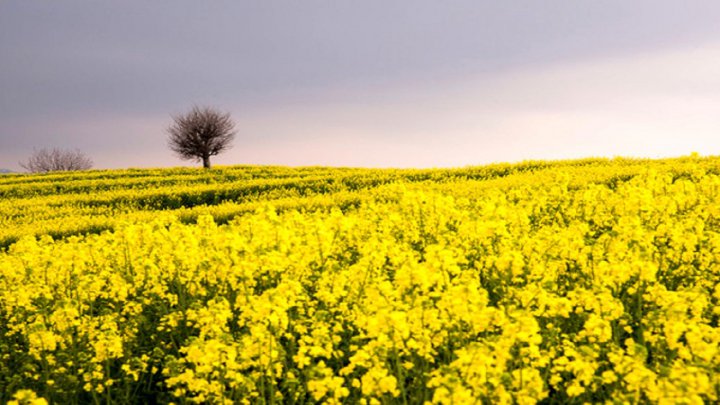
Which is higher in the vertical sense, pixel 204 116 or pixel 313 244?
pixel 204 116

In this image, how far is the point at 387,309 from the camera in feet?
15.0

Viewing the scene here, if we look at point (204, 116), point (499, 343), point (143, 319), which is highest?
point (204, 116)

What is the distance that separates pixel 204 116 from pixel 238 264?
44.8 meters

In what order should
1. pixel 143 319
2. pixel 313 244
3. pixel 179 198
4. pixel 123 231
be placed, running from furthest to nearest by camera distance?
pixel 179 198, pixel 123 231, pixel 313 244, pixel 143 319

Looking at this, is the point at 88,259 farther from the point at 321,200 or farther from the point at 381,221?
the point at 321,200

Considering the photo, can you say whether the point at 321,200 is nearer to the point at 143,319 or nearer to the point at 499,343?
the point at 143,319

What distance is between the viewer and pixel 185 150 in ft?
162

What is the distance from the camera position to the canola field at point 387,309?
4.44 meters

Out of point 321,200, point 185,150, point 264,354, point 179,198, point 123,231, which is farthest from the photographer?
point 185,150

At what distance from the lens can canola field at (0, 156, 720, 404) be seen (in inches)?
175

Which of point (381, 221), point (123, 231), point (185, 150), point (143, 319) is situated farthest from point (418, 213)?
point (185, 150)

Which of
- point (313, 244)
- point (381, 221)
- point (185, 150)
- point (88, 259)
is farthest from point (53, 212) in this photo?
point (185, 150)

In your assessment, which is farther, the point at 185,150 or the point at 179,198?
the point at 185,150

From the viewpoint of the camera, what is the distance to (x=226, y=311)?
5695 millimetres
